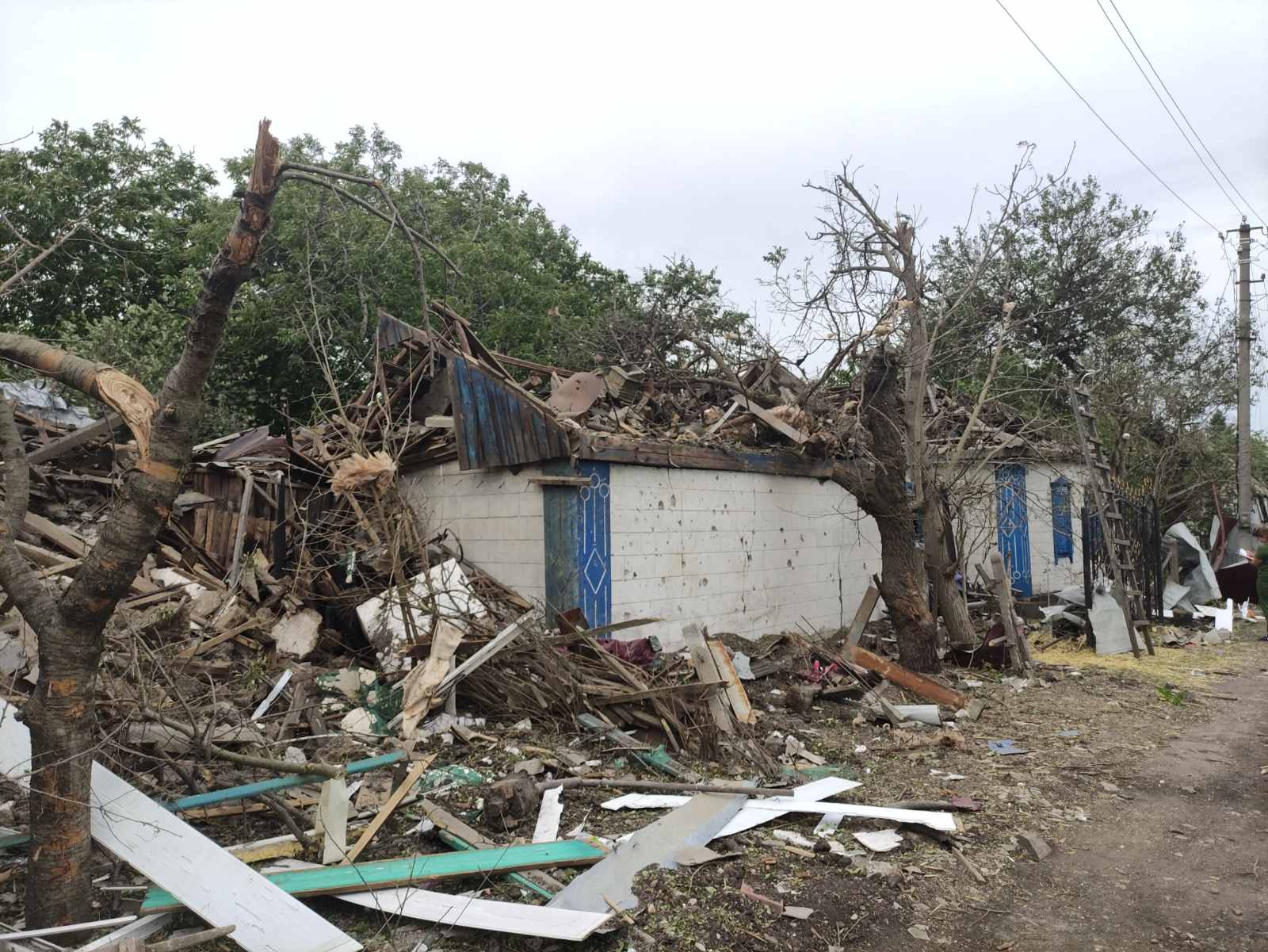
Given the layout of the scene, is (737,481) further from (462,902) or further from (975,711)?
(462,902)

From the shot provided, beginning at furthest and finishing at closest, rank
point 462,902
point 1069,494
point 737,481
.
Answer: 1. point 1069,494
2. point 737,481
3. point 462,902

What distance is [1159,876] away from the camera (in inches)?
180

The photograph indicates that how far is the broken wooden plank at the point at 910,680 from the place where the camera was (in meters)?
8.30

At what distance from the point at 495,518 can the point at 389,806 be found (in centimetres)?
474

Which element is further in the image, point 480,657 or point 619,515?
point 619,515

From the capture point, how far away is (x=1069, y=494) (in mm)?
16000

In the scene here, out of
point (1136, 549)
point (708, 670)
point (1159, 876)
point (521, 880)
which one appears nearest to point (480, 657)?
point (708, 670)

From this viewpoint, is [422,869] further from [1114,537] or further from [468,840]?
[1114,537]

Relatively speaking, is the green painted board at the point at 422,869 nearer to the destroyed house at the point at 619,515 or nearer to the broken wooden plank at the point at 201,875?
the broken wooden plank at the point at 201,875

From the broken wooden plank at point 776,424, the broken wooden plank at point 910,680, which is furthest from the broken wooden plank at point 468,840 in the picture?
the broken wooden plank at point 776,424

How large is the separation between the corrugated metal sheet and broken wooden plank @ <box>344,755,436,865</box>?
3751mm

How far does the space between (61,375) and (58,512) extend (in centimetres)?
752

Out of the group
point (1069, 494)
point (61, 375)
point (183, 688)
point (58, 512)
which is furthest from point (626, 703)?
point (1069, 494)

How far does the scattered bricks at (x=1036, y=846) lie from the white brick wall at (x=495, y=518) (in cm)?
507
